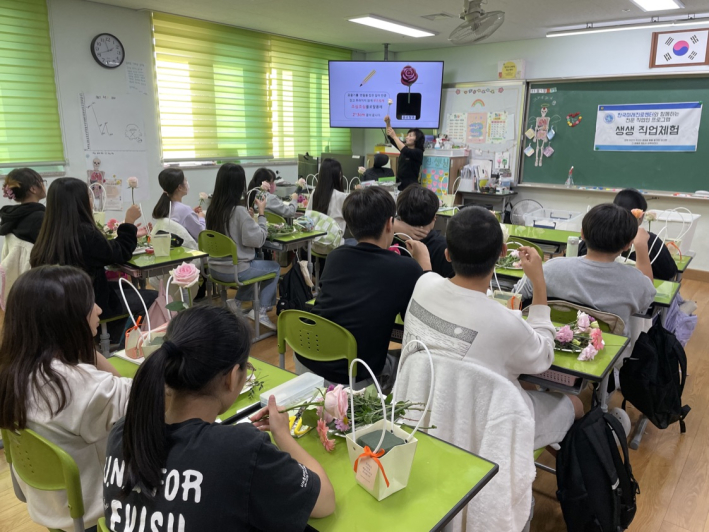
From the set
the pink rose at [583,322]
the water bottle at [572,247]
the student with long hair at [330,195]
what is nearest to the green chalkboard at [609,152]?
the student with long hair at [330,195]

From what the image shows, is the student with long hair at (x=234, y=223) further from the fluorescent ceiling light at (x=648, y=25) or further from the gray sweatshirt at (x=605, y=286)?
the fluorescent ceiling light at (x=648, y=25)

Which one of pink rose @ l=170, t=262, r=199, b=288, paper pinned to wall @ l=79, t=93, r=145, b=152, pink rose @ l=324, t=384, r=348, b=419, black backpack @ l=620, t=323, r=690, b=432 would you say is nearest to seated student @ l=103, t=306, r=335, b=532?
pink rose @ l=324, t=384, r=348, b=419

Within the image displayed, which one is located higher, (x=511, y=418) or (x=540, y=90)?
(x=540, y=90)

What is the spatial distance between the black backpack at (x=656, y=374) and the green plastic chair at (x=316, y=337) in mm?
1351

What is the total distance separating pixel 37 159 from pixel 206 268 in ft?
6.97

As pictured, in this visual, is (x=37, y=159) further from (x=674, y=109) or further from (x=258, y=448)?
(x=674, y=109)

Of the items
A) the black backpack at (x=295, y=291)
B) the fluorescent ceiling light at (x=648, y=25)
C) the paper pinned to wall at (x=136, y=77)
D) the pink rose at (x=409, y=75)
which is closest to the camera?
the black backpack at (x=295, y=291)

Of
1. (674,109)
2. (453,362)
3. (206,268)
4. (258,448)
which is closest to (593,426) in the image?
(453,362)

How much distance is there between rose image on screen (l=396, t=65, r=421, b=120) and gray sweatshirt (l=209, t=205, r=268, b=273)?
12.7 feet

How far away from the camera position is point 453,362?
4.66ft

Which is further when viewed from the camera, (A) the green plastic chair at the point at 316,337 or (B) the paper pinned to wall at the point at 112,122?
(B) the paper pinned to wall at the point at 112,122

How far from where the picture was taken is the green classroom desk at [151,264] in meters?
2.97

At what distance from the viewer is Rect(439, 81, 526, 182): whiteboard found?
6.34 meters

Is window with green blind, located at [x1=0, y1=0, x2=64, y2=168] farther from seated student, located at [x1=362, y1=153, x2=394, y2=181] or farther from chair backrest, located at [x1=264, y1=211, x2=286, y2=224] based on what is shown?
seated student, located at [x1=362, y1=153, x2=394, y2=181]
